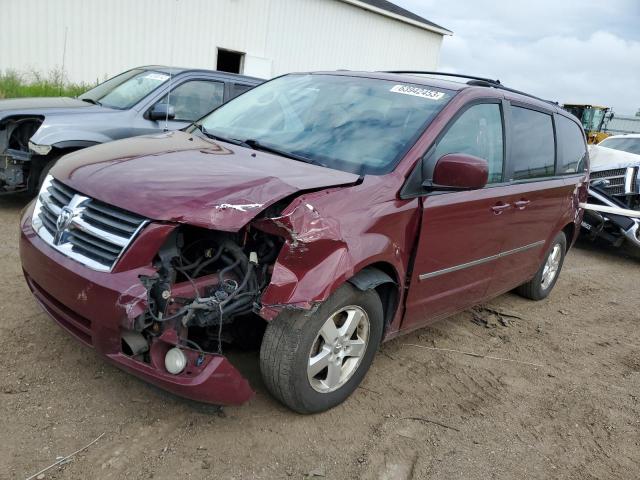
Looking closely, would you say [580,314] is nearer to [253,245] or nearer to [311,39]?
[253,245]

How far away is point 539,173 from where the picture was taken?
4.50m

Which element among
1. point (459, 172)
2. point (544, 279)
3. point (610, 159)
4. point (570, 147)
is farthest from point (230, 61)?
point (459, 172)

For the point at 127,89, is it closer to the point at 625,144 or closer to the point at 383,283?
the point at 383,283

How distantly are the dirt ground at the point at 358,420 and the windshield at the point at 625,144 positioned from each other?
21.3 feet

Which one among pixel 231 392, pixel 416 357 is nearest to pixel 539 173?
pixel 416 357

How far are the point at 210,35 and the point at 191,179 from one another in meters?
14.1

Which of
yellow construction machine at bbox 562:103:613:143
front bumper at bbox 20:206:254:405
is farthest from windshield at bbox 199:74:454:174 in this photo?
yellow construction machine at bbox 562:103:613:143

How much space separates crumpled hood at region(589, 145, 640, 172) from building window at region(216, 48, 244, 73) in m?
10.9

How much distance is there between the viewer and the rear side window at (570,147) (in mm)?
4938

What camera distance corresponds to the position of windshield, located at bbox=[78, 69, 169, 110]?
639 cm

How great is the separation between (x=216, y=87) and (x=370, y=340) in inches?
188

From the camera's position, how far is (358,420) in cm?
303

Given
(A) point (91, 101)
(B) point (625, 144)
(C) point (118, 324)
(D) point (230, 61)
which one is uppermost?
(D) point (230, 61)

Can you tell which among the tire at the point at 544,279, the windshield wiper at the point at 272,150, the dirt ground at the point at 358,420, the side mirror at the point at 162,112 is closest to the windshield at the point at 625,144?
the tire at the point at 544,279
